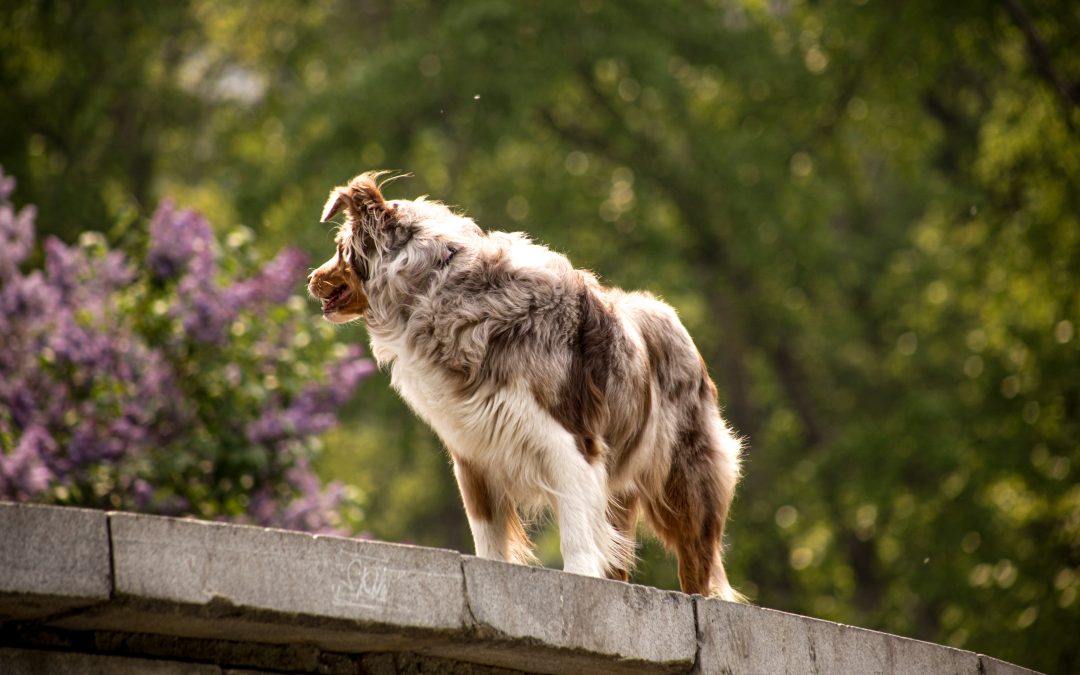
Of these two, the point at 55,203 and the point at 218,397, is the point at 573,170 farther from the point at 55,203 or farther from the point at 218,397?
the point at 218,397

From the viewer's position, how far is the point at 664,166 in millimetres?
23922

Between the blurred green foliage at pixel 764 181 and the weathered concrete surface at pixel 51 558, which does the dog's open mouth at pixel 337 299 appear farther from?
the blurred green foliage at pixel 764 181

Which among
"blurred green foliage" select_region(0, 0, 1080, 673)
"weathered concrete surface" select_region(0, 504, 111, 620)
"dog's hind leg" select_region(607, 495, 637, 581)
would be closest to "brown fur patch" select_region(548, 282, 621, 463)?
"dog's hind leg" select_region(607, 495, 637, 581)

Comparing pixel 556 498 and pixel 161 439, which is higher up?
pixel 161 439

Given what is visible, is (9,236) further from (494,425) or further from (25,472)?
(494,425)

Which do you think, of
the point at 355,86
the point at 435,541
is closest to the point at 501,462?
the point at 355,86

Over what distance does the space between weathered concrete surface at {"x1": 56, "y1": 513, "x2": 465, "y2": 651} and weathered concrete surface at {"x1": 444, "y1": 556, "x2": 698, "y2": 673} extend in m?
0.15

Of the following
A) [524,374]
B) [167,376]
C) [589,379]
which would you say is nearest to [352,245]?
[524,374]

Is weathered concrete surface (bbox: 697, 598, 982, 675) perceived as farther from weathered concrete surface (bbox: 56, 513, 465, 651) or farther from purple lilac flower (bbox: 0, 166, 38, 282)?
purple lilac flower (bbox: 0, 166, 38, 282)

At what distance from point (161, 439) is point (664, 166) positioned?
1375 centimetres

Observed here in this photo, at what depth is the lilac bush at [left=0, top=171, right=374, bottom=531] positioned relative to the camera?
36.4 feet

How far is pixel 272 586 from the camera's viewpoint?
4.50 m

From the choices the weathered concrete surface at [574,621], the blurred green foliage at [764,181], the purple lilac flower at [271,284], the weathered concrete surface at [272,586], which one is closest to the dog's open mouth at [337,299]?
the weathered concrete surface at [574,621]

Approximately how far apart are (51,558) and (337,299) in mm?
2543
